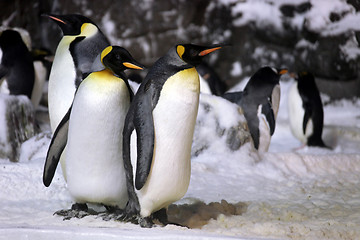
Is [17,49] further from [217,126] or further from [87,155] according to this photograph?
[87,155]

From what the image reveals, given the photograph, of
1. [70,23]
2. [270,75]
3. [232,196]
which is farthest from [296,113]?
[70,23]

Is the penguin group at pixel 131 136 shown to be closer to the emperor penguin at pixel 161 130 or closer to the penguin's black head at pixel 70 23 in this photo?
the emperor penguin at pixel 161 130

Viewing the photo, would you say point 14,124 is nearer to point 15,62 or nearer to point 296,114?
point 15,62

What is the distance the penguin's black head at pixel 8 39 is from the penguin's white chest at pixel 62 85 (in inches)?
122

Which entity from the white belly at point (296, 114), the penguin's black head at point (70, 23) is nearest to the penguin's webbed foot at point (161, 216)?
the penguin's black head at point (70, 23)

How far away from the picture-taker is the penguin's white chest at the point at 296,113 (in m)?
6.99

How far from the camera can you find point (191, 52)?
248cm

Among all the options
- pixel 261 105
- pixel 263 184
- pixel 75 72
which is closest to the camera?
pixel 75 72

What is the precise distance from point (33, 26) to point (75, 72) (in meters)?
6.81

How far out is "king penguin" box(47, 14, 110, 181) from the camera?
2.96m

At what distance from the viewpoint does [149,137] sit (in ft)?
7.77

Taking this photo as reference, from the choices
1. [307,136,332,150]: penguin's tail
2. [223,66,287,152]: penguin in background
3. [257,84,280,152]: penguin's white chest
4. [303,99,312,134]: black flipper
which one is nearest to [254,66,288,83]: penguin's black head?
[223,66,287,152]: penguin in background

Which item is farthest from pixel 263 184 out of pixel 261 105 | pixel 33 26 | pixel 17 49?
pixel 33 26

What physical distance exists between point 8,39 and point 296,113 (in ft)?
12.2
